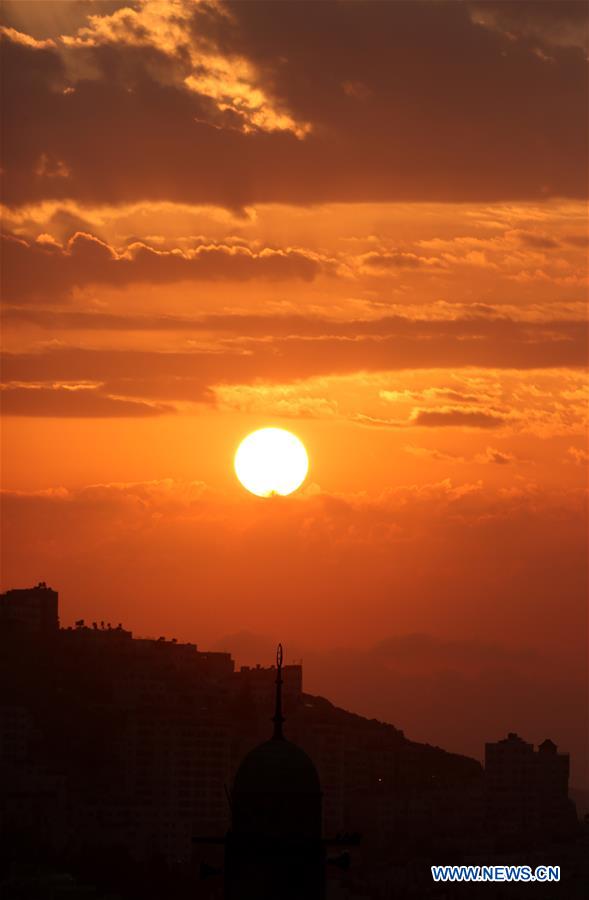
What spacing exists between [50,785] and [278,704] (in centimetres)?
15660

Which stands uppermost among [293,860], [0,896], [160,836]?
[160,836]

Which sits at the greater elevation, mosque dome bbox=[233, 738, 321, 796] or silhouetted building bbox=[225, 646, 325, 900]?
mosque dome bbox=[233, 738, 321, 796]

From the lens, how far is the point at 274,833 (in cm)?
4431

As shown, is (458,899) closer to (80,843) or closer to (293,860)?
(80,843)

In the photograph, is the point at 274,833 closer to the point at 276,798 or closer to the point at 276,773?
the point at 276,798

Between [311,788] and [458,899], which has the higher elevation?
[458,899]

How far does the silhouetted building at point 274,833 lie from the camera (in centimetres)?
4428

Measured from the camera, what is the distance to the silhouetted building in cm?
4428

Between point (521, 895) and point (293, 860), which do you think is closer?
point (293, 860)

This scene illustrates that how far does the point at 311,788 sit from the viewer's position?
44.6m

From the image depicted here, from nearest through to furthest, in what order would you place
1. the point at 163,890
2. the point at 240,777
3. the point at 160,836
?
the point at 240,777
the point at 163,890
the point at 160,836

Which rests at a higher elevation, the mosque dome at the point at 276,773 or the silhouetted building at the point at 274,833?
the mosque dome at the point at 276,773

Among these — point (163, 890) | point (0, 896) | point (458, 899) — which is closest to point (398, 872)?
point (458, 899)

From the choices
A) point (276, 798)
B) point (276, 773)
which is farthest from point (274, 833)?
point (276, 773)
